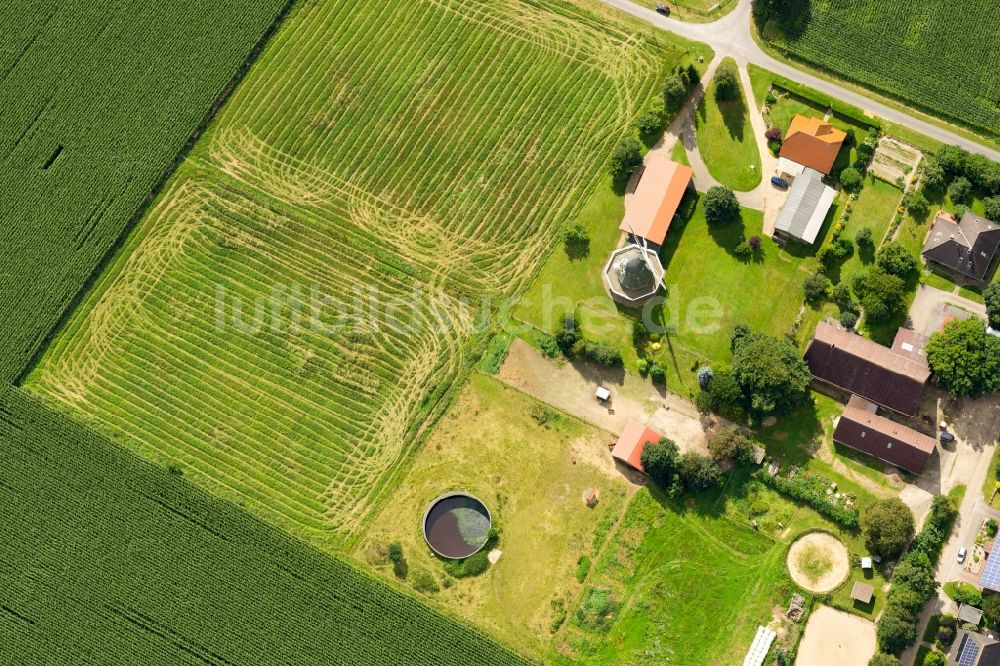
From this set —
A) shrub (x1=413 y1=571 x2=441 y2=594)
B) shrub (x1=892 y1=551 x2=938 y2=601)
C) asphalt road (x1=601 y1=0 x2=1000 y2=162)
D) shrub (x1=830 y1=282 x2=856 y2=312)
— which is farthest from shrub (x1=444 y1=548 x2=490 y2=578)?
asphalt road (x1=601 y1=0 x2=1000 y2=162)

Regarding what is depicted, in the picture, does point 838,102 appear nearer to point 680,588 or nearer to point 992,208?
point 992,208

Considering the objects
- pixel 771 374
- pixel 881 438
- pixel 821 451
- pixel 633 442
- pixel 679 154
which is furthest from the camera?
pixel 679 154

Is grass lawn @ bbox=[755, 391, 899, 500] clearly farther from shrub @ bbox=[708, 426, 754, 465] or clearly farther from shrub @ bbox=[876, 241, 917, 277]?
shrub @ bbox=[876, 241, 917, 277]

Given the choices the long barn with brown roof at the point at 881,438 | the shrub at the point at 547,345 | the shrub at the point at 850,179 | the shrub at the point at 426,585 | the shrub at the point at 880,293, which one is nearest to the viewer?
the long barn with brown roof at the point at 881,438

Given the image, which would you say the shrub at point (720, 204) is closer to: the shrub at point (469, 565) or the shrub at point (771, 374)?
the shrub at point (771, 374)

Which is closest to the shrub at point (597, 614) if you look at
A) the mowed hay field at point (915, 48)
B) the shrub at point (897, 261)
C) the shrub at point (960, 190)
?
the shrub at point (897, 261)

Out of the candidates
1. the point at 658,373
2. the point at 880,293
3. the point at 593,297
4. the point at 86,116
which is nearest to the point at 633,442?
the point at 658,373

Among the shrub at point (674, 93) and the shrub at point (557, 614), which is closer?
the shrub at point (557, 614)
